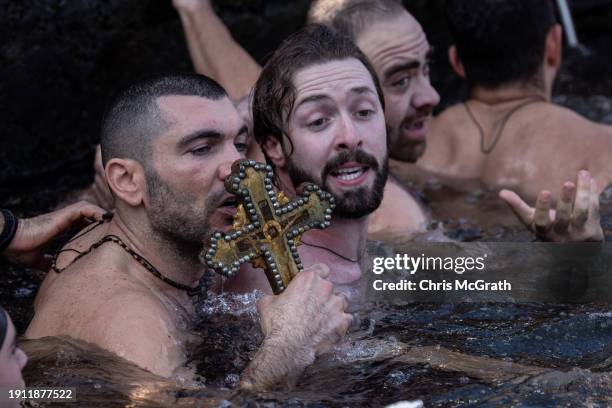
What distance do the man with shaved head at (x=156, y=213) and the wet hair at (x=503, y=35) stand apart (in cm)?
284

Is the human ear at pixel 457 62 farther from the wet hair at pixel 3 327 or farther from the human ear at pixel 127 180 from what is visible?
the wet hair at pixel 3 327

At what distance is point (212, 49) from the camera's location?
800 cm

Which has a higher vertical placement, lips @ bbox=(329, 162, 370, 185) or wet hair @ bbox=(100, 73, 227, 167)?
wet hair @ bbox=(100, 73, 227, 167)

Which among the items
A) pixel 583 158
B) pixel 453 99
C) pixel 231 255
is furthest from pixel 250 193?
pixel 453 99

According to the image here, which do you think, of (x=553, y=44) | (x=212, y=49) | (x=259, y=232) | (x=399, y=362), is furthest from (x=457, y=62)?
(x=259, y=232)

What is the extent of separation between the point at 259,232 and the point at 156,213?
29.6 inches

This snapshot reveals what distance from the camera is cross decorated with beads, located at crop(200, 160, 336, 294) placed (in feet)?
14.5

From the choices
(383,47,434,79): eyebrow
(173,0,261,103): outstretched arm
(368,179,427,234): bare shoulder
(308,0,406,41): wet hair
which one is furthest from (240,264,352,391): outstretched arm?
(173,0,261,103): outstretched arm

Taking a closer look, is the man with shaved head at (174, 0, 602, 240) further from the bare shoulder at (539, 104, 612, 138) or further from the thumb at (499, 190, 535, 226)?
the thumb at (499, 190, 535, 226)

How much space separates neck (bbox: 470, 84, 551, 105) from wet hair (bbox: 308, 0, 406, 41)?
0.98m

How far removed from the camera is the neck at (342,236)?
5.59 meters

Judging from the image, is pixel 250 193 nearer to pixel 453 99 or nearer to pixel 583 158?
pixel 583 158

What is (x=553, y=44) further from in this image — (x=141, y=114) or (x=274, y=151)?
(x=141, y=114)

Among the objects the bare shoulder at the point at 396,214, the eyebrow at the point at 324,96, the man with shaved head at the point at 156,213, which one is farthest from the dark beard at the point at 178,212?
the bare shoulder at the point at 396,214
